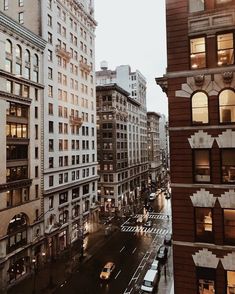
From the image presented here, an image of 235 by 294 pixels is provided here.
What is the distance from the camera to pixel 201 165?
49.2 ft

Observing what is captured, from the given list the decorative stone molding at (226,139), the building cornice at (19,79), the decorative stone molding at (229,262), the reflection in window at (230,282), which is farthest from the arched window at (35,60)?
the reflection in window at (230,282)

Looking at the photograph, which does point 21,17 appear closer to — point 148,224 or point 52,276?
point 52,276

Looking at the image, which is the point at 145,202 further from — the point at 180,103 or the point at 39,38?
the point at 180,103

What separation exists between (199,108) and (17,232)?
122 ft

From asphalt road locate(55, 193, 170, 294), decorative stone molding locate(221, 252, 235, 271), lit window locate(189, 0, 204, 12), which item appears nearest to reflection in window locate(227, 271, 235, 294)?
decorative stone molding locate(221, 252, 235, 271)

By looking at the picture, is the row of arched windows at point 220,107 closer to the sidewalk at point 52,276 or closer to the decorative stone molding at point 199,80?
the decorative stone molding at point 199,80

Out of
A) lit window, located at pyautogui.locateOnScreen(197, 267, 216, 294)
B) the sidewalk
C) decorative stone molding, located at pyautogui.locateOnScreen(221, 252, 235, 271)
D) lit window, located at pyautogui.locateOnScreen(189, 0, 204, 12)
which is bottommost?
the sidewalk

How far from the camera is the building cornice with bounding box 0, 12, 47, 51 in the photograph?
42094 mm

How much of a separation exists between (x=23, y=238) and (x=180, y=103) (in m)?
38.3

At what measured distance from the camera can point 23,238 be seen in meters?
45.4

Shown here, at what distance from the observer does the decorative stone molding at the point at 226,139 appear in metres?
14.4

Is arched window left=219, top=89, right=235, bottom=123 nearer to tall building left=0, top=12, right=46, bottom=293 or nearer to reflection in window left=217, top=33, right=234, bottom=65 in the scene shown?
reflection in window left=217, top=33, right=234, bottom=65

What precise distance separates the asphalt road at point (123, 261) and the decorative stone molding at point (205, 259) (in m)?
26.2

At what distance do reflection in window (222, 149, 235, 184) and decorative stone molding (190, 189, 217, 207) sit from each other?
1.04m
